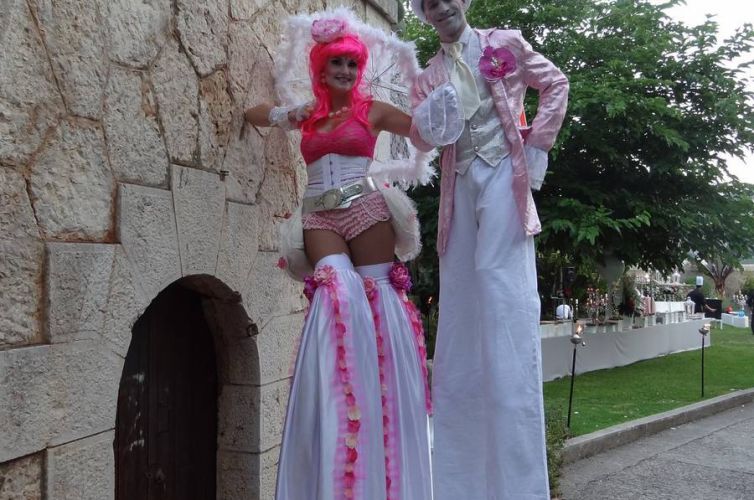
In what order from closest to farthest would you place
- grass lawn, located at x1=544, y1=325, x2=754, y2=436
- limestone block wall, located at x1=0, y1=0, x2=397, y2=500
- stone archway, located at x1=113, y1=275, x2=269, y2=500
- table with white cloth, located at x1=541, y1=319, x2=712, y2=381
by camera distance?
1. limestone block wall, located at x1=0, y1=0, x2=397, y2=500
2. stone archway, located at x1=113, y1=275, x2=269, y2=500
3. grass lawn, located at x1=544, y1=325, x2=754, y2=436
4. table with white cloth, located at x1=541, y1=319, x2=712, y2=381

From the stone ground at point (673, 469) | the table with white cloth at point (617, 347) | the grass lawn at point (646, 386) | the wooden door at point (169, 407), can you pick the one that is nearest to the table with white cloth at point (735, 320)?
the table with white cloth at point (617, 347)

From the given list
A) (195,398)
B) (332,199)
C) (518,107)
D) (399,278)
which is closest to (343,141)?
(332,199)

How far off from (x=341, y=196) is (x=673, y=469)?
13.3 ft

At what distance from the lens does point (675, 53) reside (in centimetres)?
1043

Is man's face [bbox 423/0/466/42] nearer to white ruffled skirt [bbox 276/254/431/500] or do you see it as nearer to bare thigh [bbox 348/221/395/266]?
bare thigh [bbox 348/221/395/266]

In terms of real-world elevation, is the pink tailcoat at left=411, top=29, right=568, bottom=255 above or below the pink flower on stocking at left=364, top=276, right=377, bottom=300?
above

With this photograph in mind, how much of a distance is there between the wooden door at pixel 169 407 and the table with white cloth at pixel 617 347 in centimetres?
744

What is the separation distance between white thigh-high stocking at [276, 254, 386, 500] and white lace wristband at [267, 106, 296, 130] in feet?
2.23

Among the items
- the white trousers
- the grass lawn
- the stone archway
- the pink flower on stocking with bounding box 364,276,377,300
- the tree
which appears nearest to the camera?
the white trousers

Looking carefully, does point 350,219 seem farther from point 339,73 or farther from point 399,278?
point 339,73

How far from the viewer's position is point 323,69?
276 cm

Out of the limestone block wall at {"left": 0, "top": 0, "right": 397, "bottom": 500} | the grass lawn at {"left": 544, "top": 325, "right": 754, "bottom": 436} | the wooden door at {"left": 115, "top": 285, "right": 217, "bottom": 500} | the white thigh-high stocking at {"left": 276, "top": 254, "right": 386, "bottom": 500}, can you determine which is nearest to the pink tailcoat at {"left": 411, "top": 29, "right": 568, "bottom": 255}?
the white thigh-high stocking at {"left": 276, "top": 254, "right": 386, "bottom": 500}

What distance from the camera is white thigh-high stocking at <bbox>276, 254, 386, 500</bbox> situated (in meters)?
2.34

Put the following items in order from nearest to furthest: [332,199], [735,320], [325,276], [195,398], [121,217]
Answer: [121,217] < [325,276] < [332,199] < [195,398] < [735,320]
